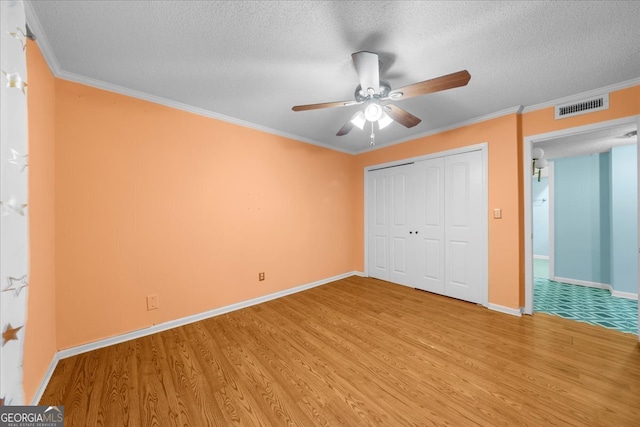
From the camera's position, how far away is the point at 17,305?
2.79ft

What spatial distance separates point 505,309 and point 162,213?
3.98m

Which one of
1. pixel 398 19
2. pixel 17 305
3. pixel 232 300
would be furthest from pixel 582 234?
pixel 17 305

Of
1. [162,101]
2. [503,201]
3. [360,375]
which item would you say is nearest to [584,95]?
[503,201]

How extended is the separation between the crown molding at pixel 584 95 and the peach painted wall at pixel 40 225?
14.4ft

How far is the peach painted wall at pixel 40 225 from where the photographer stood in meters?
1.44

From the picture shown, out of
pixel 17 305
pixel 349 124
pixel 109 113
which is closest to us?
pixel 17 305

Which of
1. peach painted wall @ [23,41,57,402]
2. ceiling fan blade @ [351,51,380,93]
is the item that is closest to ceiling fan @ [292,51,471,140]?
ceiling fan blade @ [351,51,380,93]

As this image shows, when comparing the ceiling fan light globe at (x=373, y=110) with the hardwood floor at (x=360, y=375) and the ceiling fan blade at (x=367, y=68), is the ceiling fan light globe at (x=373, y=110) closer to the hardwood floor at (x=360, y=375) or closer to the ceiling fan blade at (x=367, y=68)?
the ceiling fan blade at (x=367, y=68)

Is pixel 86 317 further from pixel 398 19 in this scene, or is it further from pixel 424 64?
pixel 424 64

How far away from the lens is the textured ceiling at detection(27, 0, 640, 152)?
4.63ft

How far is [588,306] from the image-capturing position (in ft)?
9.87

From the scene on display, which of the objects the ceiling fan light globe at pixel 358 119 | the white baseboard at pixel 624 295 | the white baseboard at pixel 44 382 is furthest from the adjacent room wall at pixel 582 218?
the white baseboard at pixel 44 382

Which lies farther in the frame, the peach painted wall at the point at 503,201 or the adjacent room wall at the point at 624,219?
the adjacent room wall at the point at 624,219

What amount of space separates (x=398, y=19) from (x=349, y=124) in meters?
0.93
